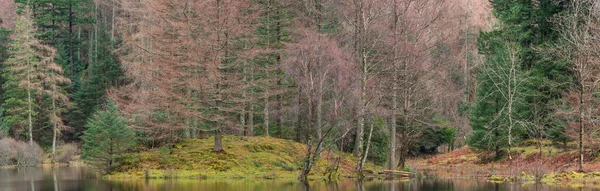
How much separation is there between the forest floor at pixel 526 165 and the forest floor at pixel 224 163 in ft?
20.0

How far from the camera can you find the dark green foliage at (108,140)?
91.9 ft

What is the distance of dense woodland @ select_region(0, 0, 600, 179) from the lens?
29016mm

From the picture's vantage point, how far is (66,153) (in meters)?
48.6

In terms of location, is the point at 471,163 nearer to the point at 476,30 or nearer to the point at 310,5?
the point at 310,5

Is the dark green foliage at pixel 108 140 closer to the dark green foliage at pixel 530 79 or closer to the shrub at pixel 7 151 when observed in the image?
the shrub at pixel 7 151

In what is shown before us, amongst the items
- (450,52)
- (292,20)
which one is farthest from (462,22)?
(292,20)

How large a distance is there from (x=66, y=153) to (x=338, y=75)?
2813cm

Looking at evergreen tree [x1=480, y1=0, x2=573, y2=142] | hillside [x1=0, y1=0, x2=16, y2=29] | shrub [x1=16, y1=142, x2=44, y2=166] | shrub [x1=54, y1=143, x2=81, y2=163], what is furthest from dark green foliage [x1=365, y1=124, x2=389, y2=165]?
hillside [x1=0, y1=0, x2=16, y2=29]

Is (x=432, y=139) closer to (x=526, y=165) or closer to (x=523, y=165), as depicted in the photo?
(x=523, y=165)

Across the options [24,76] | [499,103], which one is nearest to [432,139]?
[499,103]

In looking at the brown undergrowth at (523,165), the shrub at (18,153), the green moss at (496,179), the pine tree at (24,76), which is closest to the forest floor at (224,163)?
the green moss at (496,179)

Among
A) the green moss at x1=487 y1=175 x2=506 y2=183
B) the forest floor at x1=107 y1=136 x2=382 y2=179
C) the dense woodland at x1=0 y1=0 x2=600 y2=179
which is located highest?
the dense woodland at x1=0 y1=0 x2=600 y2=179

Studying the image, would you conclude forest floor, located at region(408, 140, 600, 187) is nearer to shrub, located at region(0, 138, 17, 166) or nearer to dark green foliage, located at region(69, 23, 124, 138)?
dark green foliage, located at region(69, 23, 124, 138)

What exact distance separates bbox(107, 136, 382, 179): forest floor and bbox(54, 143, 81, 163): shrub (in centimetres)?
2117
